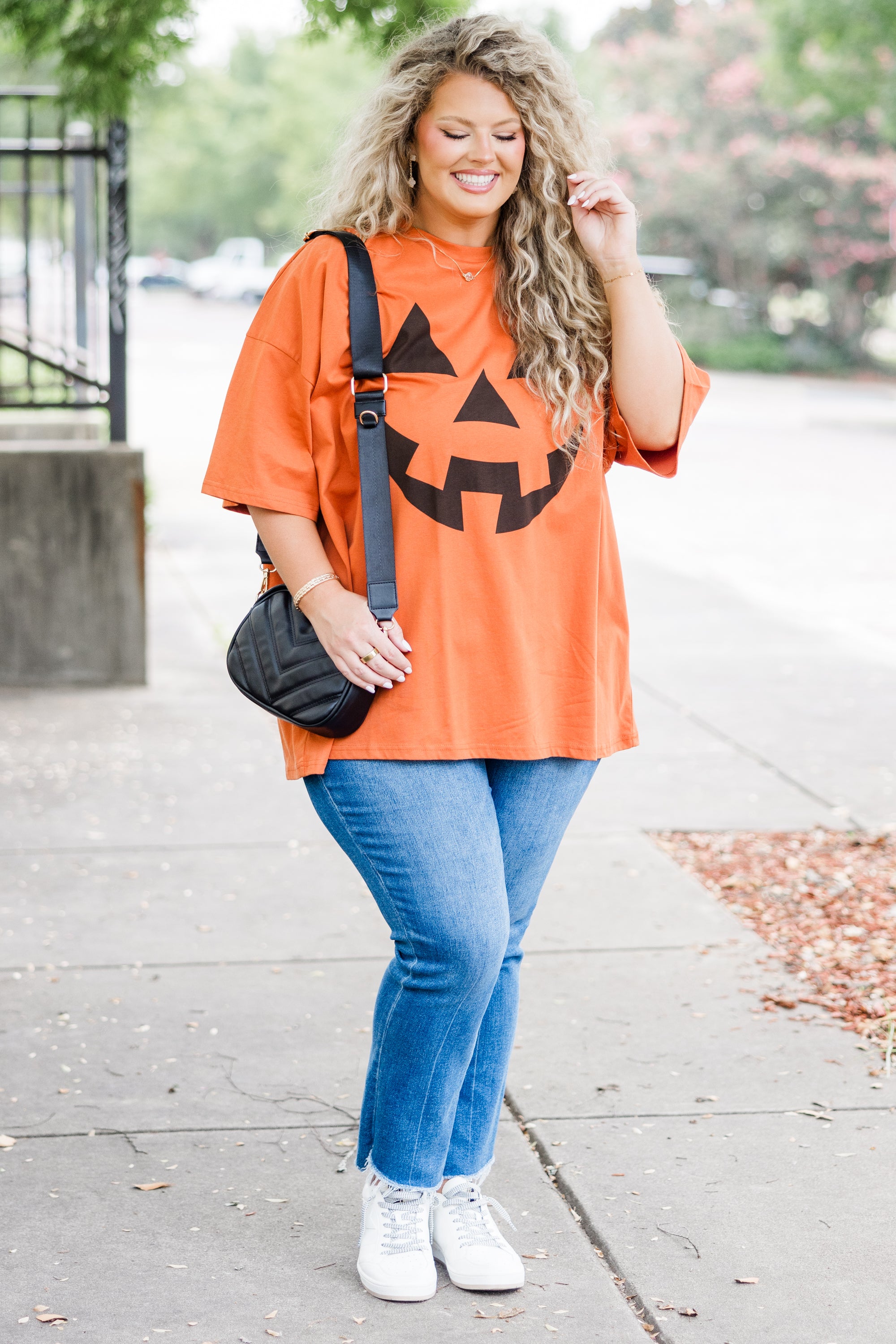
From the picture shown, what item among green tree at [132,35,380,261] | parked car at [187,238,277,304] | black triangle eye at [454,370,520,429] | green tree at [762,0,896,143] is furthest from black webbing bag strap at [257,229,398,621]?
parked car at [187,238,277,304]

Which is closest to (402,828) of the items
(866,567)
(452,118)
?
(452,118)

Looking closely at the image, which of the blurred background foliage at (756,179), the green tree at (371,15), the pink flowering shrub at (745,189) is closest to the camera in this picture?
the green tree at (371,15)

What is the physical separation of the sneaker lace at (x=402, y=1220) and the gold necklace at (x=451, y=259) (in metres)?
1.46

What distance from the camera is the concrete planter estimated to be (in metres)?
6.62

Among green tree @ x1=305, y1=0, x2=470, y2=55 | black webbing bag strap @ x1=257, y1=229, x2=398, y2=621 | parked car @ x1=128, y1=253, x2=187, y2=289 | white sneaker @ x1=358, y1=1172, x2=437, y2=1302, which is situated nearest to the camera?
black webbing bag strap @ x1=257, y1=229, x2=398, y2=621

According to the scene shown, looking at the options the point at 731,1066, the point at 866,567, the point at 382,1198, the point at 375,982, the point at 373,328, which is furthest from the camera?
the point at 866,567

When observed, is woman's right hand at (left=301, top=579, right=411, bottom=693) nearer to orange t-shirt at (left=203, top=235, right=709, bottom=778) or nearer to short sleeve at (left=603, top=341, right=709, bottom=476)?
orange t-shirt at (left=203, top=235, right=709, bottom=778)

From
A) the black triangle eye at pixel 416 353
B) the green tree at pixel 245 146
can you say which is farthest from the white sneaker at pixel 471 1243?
the green tree at pixel 245 146

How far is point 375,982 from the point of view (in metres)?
3.82

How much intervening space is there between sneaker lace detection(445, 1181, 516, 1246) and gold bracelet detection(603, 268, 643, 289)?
4.95ft

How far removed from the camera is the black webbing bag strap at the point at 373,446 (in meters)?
2.29

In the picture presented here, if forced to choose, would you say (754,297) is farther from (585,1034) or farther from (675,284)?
(585,1034)

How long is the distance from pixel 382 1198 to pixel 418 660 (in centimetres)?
91

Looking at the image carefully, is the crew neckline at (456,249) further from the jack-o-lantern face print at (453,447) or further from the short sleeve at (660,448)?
the short sleeve at (660,448)
